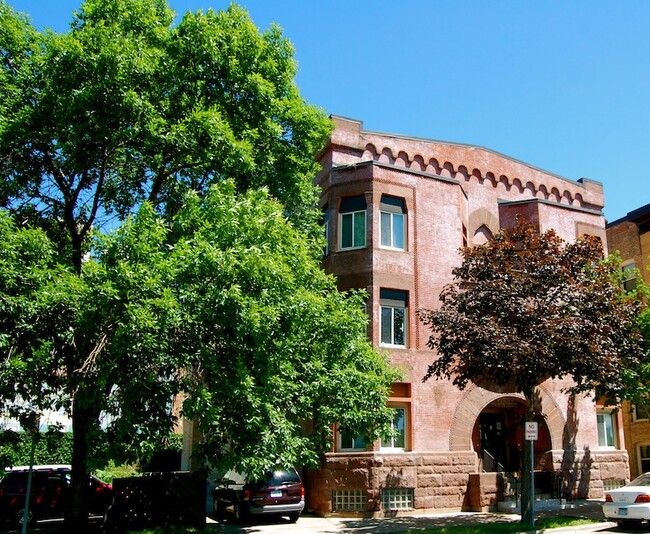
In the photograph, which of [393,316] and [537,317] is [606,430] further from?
[537,317]

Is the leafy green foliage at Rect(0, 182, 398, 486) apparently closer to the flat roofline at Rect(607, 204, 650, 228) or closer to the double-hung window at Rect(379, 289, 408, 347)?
the double-hung window at Rect(379, 289, 408, 347)

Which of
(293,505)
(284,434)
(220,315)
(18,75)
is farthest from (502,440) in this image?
(18,75)

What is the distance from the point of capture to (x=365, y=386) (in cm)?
1725

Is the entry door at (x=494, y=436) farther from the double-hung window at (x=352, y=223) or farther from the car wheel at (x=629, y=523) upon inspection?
the double-hung window at (x=352, y=223)

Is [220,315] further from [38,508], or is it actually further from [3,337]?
[38,508]

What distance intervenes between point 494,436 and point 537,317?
9026mm

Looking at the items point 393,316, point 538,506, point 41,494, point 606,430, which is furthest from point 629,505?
point 41,494

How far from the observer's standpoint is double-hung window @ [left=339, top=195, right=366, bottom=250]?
23234 mm

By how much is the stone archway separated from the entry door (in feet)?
4.64

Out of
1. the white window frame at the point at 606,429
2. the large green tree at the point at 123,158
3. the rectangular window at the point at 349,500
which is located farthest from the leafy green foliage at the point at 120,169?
the white window frame at the point at 606,429

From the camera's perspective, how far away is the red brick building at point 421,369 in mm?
21000

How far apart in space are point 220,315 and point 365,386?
19.3ft

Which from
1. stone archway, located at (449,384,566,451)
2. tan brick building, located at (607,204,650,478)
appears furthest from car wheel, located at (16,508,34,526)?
tan brick building, located at (607,204,650,478)

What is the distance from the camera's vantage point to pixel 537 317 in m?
16.9
